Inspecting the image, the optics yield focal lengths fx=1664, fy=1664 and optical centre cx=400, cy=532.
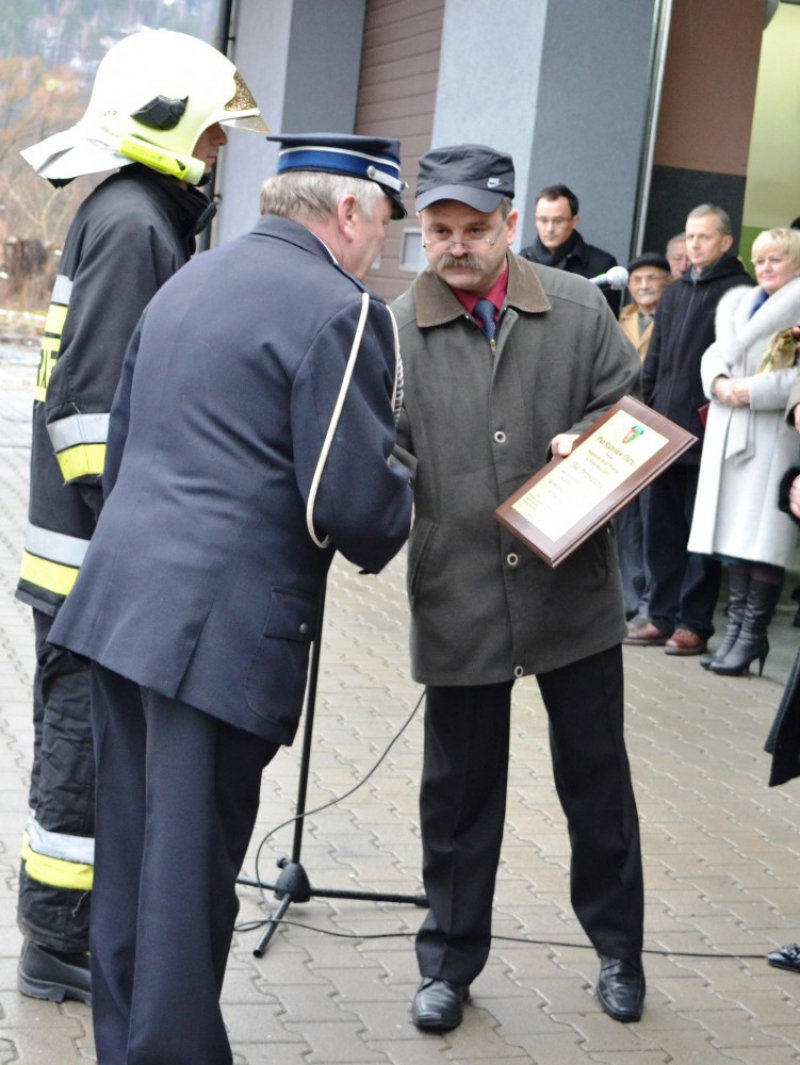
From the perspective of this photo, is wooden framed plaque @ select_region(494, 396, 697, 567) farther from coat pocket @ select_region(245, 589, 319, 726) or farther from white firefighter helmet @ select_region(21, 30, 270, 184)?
white firefighter helmet @ select_region(21, 30, 270, 184)

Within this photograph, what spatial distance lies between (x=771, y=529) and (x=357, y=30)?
8848mm

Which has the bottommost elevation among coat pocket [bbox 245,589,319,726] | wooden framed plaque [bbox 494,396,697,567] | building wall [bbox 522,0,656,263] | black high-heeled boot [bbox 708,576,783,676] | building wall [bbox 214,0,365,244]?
black high-heeled boot [bbox 708,576,783,676]

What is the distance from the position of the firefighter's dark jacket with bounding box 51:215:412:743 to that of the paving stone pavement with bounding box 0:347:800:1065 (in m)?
1.24

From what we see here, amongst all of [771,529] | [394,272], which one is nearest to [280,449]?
[771,529]

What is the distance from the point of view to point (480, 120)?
10.8m

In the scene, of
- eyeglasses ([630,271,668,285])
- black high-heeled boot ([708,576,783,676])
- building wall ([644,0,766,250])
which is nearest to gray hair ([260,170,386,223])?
black high-heeled boot ([708,576,783,676])

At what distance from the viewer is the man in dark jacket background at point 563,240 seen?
30.1 feet

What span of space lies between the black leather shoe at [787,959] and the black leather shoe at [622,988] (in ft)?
1.82

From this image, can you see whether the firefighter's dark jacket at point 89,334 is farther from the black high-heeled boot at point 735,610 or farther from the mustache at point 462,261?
the black high-heeled boot at point 735,610

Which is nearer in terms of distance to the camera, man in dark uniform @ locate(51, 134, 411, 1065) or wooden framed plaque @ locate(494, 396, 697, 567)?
man in dark uniform @ locate(51, 134, 411, 1065)

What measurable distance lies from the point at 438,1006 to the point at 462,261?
1863mm

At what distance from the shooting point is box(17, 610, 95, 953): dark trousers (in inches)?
159

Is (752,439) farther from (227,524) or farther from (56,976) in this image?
(227,524)

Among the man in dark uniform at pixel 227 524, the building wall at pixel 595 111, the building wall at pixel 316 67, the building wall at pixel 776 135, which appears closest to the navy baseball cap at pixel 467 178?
the man in dark uniform at pixel 227 524
